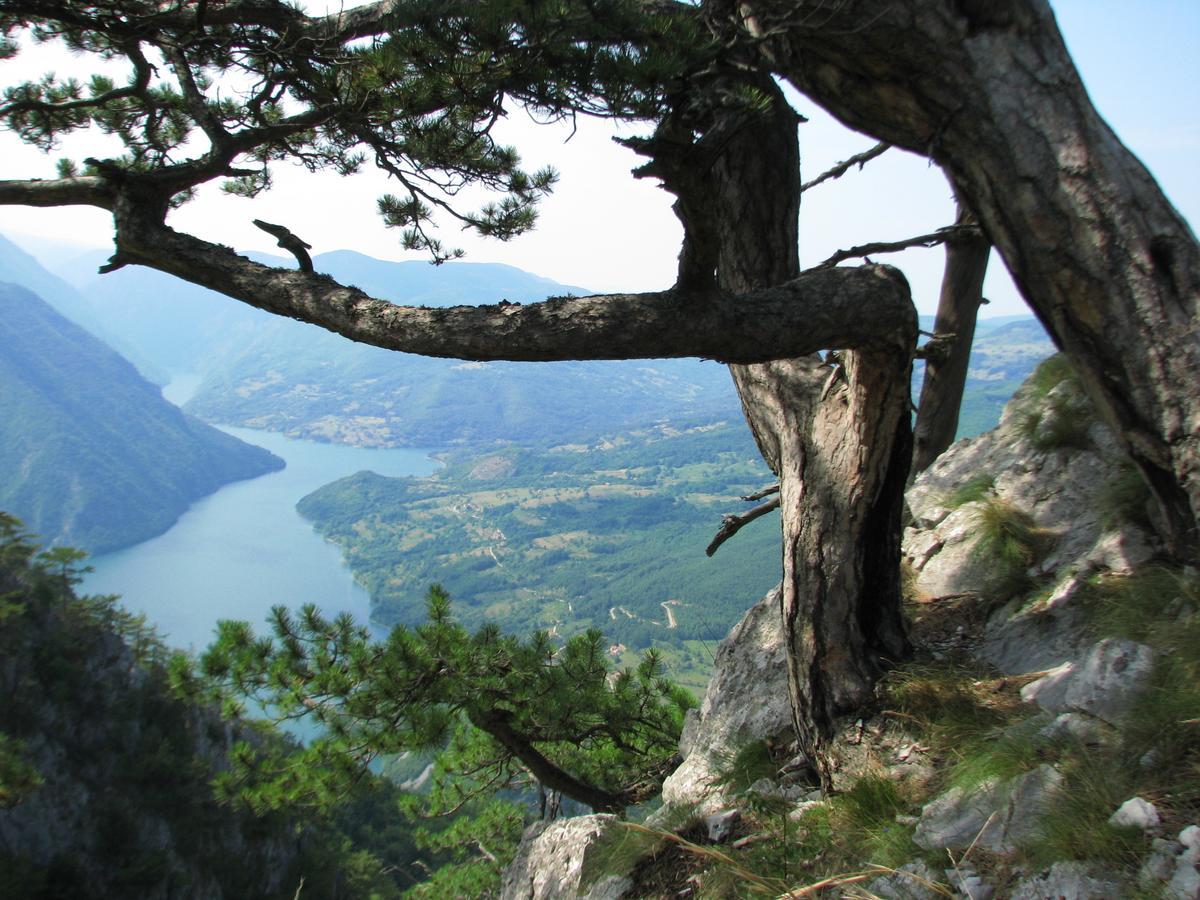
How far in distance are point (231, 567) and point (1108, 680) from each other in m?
71.7

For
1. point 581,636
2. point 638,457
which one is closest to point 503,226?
point 581,636

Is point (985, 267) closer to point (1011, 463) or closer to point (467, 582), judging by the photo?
point (1011, 463)

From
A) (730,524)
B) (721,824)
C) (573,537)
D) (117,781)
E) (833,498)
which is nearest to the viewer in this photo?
(721,824)

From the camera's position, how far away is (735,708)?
358cm

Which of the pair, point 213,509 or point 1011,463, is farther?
point 213,509

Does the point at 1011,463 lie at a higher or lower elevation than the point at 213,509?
higher

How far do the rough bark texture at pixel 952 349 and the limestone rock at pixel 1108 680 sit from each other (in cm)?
291

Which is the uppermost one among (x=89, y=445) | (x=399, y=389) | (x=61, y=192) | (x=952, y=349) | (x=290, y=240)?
(x=61, y=192)

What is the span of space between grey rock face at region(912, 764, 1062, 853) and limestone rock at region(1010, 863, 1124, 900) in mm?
135

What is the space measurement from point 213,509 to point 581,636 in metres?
94.2

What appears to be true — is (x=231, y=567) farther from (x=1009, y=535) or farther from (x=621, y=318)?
(x=621, y=318)

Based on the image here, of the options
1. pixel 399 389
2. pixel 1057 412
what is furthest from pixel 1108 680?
pixel 399 389

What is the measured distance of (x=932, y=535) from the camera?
3859 mm

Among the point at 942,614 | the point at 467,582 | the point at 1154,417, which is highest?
the point at 1154,417
